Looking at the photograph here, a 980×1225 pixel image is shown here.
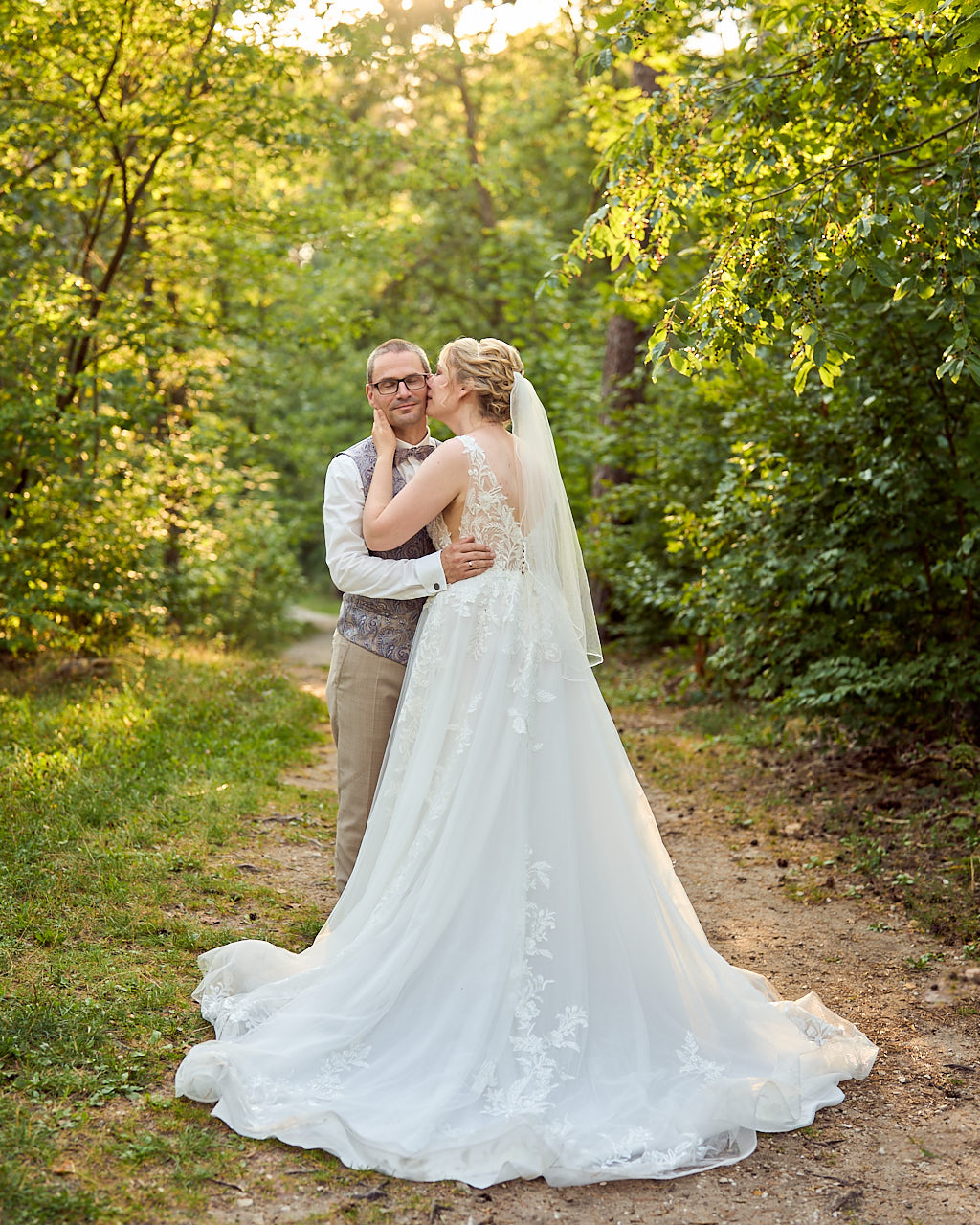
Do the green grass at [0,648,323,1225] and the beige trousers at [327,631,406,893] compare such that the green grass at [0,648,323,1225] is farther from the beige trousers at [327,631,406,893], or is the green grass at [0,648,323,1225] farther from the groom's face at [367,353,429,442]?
the groom's face at [367,353,429,442]

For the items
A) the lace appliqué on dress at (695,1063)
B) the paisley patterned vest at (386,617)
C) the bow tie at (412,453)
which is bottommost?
the lace appliqué on dress at (695,1063)

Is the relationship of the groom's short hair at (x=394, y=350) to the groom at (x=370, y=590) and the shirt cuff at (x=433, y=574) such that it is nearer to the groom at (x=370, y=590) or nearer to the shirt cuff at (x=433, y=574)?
the groom at (x=370, y=590)

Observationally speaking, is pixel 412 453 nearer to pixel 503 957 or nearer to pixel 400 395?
pixel 400 395

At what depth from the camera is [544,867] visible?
347cm

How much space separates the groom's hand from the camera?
3824 mm

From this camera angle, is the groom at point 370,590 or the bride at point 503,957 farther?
the groom at point 370,590

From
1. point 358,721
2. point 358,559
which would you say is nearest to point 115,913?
point 358,721

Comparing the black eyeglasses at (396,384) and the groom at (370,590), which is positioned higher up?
the black eyeglasses at (396,384)

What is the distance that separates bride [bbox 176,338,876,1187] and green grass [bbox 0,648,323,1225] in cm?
22

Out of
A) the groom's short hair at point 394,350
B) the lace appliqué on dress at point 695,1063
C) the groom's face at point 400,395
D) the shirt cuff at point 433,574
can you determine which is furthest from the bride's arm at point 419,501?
the lace appliqué on dress at point 695,1063

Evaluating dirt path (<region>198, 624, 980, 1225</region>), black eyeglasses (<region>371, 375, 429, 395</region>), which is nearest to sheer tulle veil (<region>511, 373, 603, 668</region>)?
black eyeglasses (<region>371, 375, 429, 395</region>)

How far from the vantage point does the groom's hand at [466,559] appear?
382cm

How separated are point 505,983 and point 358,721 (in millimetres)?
1264

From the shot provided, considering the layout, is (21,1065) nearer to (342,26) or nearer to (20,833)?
(20,833)
